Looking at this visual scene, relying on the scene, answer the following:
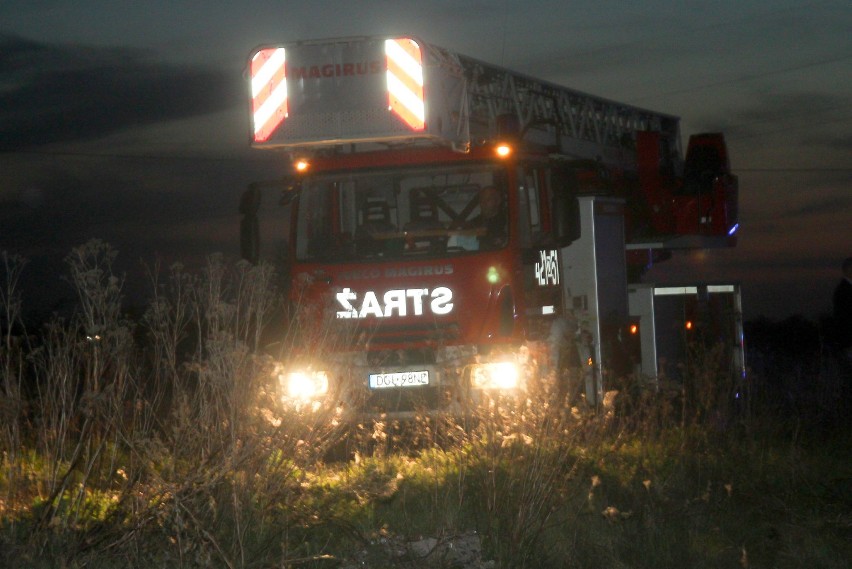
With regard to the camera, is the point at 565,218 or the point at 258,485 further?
the point at 565,218

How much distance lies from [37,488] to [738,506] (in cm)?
478

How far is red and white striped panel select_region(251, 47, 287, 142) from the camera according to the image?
971 cm

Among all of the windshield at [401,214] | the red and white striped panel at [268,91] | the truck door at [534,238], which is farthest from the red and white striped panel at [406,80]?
the truck door at [534,238]

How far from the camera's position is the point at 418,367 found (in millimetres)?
9570

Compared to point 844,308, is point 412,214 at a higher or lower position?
higher

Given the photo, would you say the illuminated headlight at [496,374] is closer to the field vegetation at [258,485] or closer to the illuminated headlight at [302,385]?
the field vegetation at [258,485]

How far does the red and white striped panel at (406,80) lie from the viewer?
31.0 feet

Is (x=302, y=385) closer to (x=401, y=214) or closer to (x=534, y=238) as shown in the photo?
(x=401, y=214)

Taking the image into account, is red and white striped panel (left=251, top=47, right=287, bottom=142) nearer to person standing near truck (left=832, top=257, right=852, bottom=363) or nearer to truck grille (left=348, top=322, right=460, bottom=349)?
truck grille (left=348, top=322, right=460, bottom=349)

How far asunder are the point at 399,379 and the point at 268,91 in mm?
2736

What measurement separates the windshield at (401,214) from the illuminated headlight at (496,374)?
1.06 metres

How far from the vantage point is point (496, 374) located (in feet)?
30.5

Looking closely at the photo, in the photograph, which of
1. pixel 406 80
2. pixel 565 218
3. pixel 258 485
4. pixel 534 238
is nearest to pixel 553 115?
pixel 534 238

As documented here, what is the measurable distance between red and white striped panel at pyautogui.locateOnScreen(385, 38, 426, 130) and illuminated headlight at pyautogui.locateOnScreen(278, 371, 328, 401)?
3.01m
